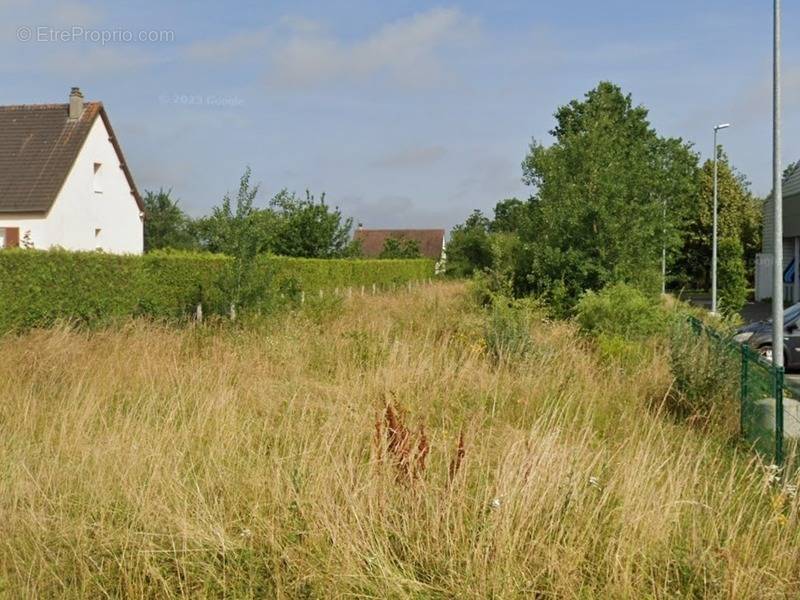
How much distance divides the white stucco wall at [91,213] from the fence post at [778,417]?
92.6 ft

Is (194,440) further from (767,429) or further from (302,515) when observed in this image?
(767,429)

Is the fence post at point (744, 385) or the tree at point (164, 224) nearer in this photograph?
the fence post at point (744, 385)

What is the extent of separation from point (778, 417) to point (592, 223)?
1382 centimetres

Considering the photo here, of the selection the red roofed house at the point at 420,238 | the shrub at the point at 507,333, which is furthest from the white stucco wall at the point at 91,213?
the red roofed house at the point at 420,238

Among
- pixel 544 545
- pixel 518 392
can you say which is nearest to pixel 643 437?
pixel 518 392

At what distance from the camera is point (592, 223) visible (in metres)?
19.9

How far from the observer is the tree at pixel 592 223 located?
19.6 m

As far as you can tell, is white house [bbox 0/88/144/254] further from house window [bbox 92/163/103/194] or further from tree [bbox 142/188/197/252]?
tree [bbox 142/188/197/252]

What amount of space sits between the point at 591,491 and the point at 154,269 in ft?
53.3

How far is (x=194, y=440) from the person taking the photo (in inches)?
224

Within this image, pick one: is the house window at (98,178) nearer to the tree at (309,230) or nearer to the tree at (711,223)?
the tree at (309,230)

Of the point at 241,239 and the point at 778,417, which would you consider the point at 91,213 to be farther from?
the point at 778,417

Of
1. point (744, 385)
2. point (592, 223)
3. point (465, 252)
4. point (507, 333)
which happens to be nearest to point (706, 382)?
point (744, 385)

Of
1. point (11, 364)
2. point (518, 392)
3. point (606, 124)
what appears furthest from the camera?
point (606, 124)
